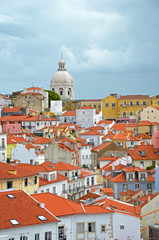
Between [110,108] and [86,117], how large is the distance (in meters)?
19.5

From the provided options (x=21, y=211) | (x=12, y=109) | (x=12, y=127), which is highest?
(x=12, y=109)

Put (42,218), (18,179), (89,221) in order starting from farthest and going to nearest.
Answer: (18,179) → (89,221) → (42,218)

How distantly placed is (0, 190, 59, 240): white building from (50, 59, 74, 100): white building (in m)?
112

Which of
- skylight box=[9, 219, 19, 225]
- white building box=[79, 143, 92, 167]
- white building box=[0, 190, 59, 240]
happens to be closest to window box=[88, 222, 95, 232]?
white building box=[0, 190, 59, 240]

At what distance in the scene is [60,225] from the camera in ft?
111

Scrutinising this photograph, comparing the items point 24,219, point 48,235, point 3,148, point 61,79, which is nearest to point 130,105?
point 61,79

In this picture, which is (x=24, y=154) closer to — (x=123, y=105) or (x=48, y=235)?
(x=48, y=235)

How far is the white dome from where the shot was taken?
145 metres

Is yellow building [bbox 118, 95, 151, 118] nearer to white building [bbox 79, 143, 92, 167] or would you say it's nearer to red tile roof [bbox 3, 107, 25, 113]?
red tile roof [bbox 3, 107, 25, 113]

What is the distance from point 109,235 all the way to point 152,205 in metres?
9.86

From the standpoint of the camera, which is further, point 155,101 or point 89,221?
point 155,101

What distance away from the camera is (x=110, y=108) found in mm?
129375

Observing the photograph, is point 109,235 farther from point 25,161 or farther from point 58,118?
point 58,118

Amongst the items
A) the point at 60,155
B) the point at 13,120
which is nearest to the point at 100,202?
the point at 60,155
